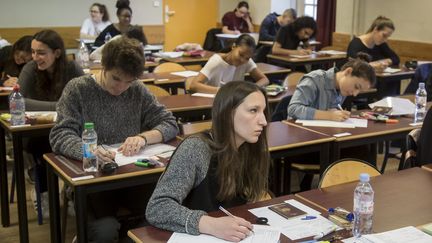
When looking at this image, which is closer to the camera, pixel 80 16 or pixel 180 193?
pixel 180 193

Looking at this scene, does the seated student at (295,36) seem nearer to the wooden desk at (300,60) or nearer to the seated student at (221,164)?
the wooden desk at (300,60)

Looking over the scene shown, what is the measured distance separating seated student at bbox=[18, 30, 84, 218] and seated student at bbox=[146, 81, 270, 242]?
6.02 feet

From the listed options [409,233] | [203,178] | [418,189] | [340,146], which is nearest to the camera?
[409,233]

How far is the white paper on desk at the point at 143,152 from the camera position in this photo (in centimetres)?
276

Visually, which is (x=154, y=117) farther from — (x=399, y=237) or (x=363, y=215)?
(x=399, y=237)

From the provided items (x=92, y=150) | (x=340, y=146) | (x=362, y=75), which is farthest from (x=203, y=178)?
(x=362, y=75)

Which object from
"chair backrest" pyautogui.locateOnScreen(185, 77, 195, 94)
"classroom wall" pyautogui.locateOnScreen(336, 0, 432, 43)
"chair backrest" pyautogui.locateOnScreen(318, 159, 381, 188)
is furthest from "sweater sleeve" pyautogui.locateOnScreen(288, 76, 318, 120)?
"classroom wall" pyautogui.locateOnScreen(336, 0, 432, 43)

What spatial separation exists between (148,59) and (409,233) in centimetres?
507

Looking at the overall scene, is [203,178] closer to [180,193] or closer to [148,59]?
[180,193]

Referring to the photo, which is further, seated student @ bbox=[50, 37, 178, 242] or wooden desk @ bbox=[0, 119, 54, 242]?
wooden desk @ bbox=[0, 119, 54, 242]

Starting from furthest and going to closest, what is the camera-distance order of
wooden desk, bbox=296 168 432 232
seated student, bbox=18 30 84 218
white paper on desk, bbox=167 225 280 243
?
seated student, bbox=18 30 84 218 < wooden desk, bbox=296 168 432 232 < white paper on desk, bbox=167 225 280 243

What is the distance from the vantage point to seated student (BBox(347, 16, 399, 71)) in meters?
6.30

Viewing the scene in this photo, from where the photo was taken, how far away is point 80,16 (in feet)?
30.3

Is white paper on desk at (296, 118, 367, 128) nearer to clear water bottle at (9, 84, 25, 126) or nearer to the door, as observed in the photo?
clear water bottle at (9, 84, 25, 126)
